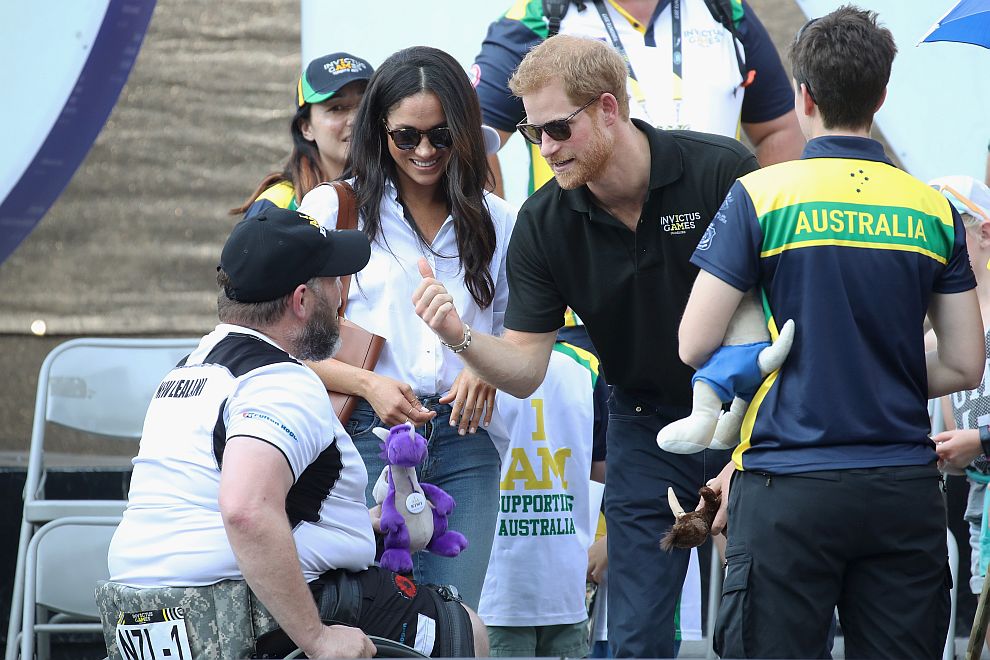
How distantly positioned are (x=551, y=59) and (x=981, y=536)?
220cm

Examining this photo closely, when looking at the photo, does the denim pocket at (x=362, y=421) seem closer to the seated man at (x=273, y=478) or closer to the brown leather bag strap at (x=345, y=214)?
the brown leather bag strap at (x=345, y=214)

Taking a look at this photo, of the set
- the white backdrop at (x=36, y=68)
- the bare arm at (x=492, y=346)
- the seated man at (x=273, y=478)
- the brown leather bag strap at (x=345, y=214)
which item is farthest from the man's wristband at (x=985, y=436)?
the white backdrop at (x=36, y=68)

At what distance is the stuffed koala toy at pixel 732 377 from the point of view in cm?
246

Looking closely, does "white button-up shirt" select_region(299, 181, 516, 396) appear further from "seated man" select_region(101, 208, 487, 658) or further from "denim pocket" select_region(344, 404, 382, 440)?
"seated man" select_region(101, 208, 487, 658)

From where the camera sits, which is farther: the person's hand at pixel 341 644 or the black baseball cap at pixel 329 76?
the black baseball cap at pixel 329 76

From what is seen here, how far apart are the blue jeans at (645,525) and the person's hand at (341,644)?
1.09m

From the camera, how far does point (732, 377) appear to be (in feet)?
8.09

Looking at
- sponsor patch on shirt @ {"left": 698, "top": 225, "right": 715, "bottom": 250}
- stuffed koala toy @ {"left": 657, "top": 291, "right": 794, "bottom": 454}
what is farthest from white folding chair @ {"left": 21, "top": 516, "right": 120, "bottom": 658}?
sponsor patch on shirt @ {"left": 698, "top": 225, "right": 715, "bottom": 250}

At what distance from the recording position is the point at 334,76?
13.7ft

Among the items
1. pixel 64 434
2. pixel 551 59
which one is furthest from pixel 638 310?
pixel 64 434

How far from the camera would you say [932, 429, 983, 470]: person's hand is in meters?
3.56

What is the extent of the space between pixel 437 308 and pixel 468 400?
41cm

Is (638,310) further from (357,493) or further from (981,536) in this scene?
(981,536)

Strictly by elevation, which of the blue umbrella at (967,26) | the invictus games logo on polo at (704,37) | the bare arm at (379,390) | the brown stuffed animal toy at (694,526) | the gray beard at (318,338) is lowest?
the brown stuffed animal toy at (694,526)
